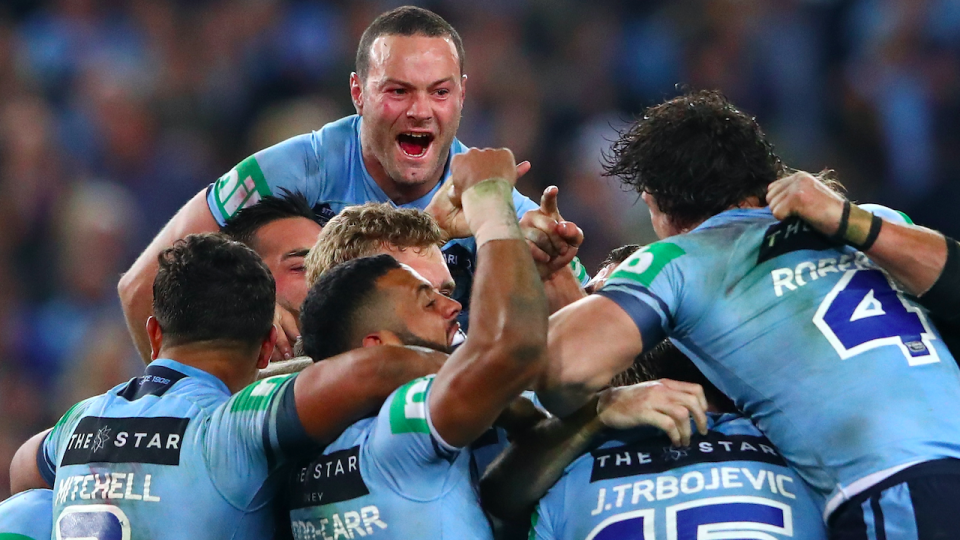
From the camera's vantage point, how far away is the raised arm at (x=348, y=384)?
304 cm

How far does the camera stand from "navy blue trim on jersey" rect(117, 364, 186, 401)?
3309mm

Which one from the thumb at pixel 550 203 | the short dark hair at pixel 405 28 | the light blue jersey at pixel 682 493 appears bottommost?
the light blue jersey at pixel 682 493

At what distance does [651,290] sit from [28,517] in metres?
2.06

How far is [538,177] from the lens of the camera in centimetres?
906

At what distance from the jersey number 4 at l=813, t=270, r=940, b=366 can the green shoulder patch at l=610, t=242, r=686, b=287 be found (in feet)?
1.37

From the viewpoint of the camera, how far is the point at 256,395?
3.18m

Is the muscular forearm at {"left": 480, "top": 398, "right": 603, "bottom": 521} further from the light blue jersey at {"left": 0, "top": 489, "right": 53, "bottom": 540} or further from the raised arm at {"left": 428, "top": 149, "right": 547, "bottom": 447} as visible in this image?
the light blue jersey at {"left": 0, "top": 489, "right": 53, "bottom": 540}

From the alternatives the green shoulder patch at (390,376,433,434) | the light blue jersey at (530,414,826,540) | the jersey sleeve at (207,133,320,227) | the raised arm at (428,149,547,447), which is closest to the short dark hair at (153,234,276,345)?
the green shoulder patch at (390,376,433,434)

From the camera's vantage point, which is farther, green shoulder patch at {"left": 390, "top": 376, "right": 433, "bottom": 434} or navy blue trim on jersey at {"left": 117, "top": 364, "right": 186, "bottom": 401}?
navy blue trim on jersey at {"left": 117, "top": 364, "right": 186, "bottom": 401}

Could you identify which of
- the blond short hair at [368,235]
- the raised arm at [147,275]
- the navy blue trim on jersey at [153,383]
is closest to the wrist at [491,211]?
the blond short hair at [368,235]

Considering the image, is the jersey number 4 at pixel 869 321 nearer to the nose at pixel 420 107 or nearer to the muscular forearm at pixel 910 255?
the muscular forearm at pixel 910 255

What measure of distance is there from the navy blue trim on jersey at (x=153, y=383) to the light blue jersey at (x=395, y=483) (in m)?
0.53

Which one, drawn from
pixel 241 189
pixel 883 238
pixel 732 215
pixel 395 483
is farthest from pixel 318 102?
pixel 883 238

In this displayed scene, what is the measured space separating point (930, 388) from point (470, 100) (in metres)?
6.51
